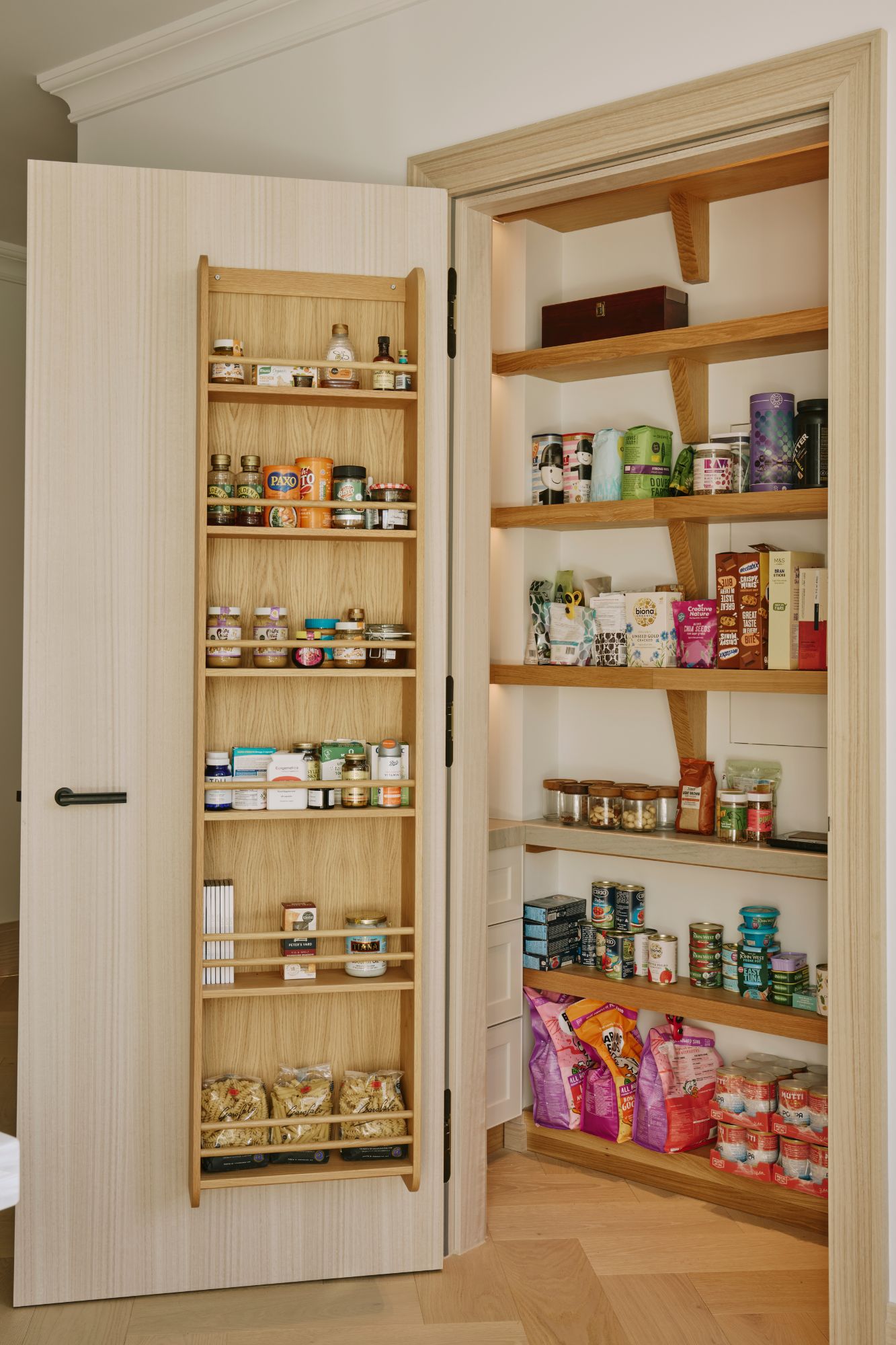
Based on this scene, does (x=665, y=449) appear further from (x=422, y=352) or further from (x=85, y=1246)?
(x=85, y=1246)

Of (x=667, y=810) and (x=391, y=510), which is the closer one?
(x=391, y=510)

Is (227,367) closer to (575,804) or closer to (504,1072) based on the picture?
(575,804)

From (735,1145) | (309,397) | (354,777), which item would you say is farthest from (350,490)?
(735,1145)

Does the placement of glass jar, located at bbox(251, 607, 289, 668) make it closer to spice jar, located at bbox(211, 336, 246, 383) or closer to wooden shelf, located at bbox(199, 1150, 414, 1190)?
spice jar, located at bbox(211, 336, 246, 383)

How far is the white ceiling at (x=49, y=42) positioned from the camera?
9.84ft

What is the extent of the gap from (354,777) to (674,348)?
4.53ft

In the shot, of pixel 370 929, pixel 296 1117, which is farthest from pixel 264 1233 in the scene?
pixel 370 929

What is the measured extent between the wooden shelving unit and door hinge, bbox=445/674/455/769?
0.09 meters

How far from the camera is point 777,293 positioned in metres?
3.09

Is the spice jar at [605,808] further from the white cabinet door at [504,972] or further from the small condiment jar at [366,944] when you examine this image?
the small condiment jar at [366,944]

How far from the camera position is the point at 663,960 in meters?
3.17

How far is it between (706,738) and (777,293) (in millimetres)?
1195

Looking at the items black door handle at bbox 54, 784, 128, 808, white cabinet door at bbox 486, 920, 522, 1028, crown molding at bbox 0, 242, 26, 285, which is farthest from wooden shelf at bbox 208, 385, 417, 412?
crown molding at bbox 0, 242, 26, 285

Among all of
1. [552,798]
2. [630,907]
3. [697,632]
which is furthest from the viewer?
[552,798]
